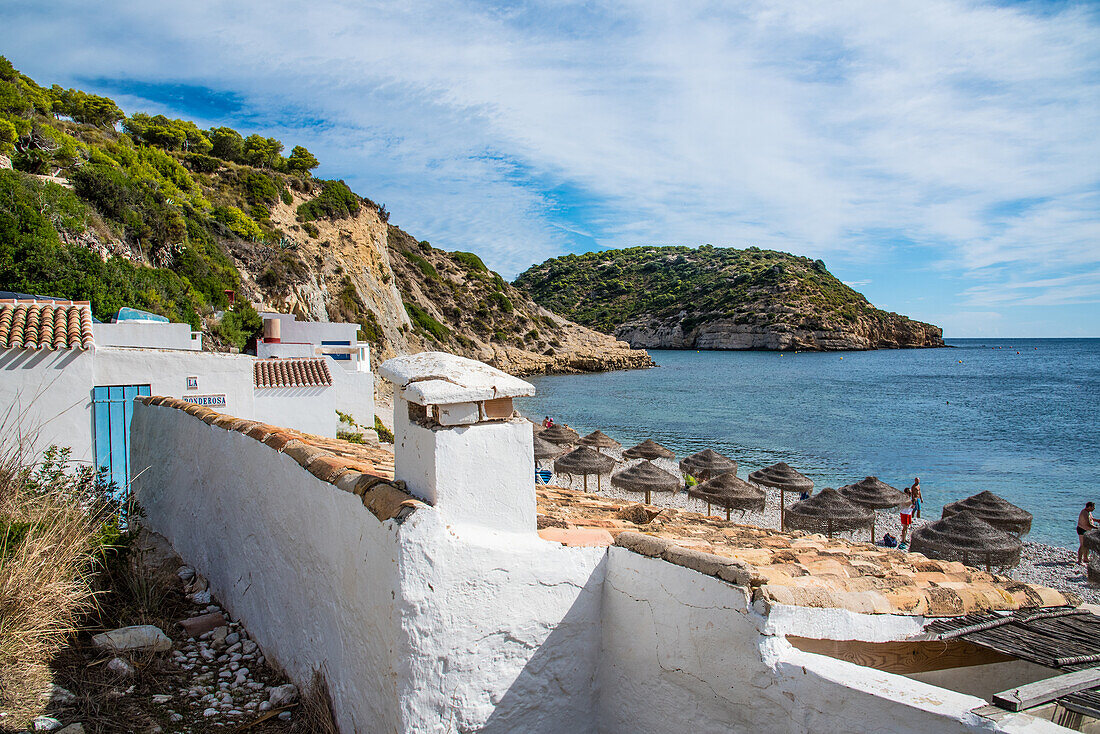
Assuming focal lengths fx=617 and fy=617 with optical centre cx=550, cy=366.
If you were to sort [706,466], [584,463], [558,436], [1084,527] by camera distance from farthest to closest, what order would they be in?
[558,436]
[584,463]
[706,466]
[1084,527]

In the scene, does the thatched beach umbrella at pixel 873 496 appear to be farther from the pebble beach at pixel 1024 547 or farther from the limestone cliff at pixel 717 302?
the limestone cliff at pixel 717 302

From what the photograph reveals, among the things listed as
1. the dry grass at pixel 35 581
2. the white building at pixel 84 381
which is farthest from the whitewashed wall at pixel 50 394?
the dry grass at pixel 35 581

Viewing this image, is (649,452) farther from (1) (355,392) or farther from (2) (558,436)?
(1) (355,392)

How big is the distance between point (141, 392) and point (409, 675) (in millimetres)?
8142

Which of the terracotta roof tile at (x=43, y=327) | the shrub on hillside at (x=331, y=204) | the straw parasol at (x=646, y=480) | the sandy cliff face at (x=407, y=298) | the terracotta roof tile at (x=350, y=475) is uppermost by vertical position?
the shrub on hillside at (x=331, y=204)

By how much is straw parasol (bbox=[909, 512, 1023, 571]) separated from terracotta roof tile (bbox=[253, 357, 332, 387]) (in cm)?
1454

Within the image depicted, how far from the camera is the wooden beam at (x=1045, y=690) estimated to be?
205 centimetres

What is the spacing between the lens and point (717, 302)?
129 metres

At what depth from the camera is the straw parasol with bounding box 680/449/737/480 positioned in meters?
21.0

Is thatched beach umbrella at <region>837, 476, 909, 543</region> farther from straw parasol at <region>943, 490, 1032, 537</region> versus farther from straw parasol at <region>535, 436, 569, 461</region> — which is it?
straw parasol at <region>535, 436, 569, 461</region>

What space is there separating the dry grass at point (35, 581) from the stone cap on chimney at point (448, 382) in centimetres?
246

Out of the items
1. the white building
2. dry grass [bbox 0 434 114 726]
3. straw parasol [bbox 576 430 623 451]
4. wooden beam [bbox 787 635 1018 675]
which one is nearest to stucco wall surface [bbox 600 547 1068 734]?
wooden beam [bbox 787 635 1018 675]

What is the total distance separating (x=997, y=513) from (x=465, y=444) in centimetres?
1767

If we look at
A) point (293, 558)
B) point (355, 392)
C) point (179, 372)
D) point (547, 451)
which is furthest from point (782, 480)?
point (293, 558)
